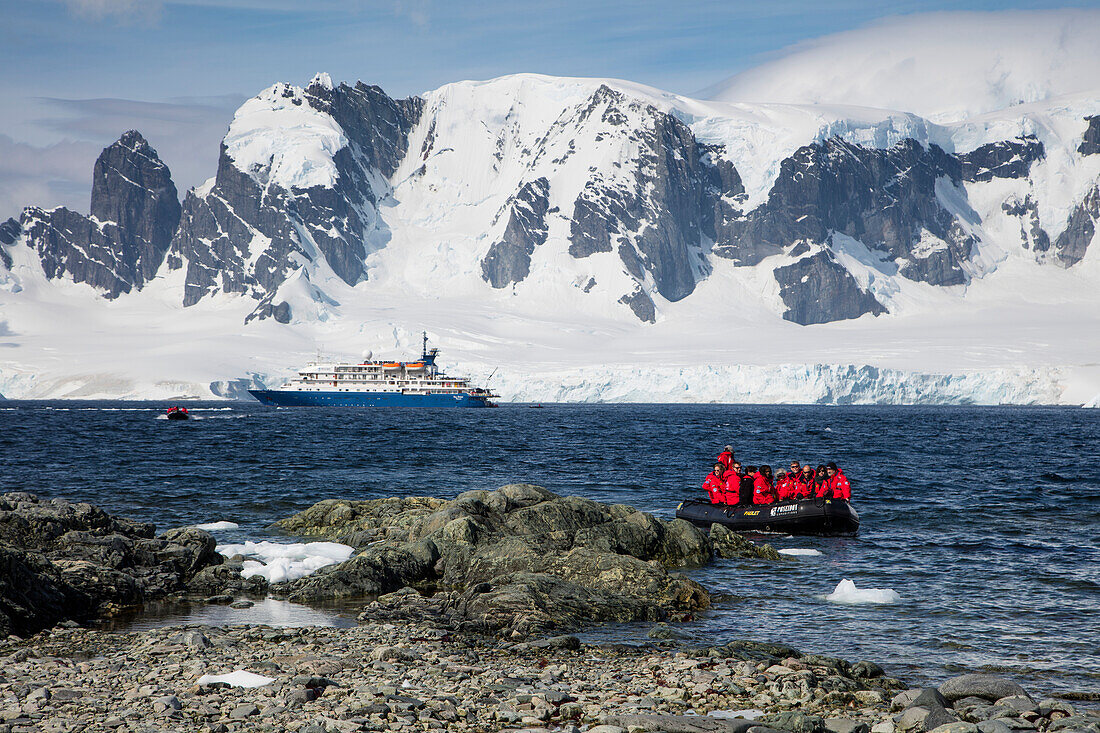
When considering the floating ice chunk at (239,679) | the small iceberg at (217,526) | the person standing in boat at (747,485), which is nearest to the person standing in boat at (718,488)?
the person standing in boat at (747,485)

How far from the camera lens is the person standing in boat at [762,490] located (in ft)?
86.7

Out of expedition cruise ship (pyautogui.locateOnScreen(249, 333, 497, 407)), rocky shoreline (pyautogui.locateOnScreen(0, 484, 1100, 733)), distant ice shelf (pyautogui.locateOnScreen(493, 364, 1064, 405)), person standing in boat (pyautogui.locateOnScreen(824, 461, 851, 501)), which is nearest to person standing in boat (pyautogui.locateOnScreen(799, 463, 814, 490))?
person standing in boat (pyautogui.locateOnScreen(824, 461, 851, 501))

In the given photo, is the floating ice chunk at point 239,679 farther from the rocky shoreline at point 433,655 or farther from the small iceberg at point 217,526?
the small iceberg at point 217,526

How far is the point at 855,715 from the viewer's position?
10180 millimetres

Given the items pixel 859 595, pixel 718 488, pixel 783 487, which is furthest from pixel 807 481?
pixel 859 595

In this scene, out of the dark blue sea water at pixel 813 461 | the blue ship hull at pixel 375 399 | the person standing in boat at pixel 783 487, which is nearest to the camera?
the dark blue sea water at pixel 813 461

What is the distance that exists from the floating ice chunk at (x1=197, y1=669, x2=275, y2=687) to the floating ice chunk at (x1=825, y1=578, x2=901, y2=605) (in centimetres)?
1016

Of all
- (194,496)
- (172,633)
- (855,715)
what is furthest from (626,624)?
(194,496)

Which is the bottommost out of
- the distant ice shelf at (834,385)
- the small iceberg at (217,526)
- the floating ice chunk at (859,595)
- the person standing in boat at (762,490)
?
the small iceberg at (217,526)

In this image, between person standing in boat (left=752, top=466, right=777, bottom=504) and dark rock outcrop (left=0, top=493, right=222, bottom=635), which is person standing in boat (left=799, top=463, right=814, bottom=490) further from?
dark rock outcrop (left=0, top=493, right=222, bottom=635)

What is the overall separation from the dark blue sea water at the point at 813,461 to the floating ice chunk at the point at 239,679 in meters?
5.27

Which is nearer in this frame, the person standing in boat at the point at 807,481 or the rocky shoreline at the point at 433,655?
the rocky shoreline at the point at 433,655

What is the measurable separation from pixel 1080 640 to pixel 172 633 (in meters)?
13.2

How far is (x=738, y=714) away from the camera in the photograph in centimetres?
1012
